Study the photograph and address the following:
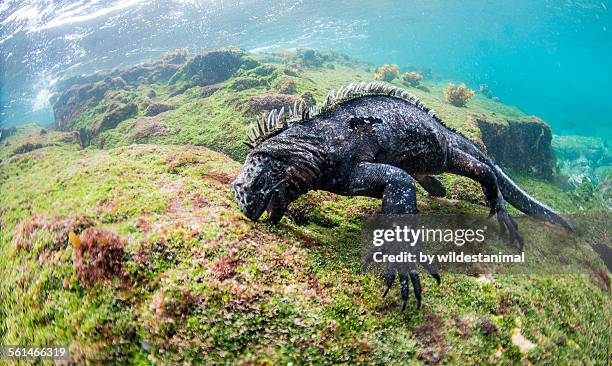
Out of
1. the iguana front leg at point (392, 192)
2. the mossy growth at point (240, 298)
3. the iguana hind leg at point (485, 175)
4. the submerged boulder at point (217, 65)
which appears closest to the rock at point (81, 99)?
the submerged boulder at point (217, 65)

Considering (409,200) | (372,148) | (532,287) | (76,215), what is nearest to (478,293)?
(532,287)

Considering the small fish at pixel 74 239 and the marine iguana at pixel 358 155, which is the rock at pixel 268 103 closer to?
the marine iguana at pixel 358 155

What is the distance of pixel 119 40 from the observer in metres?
34.9

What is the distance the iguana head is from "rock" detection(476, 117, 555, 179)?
10.9 m

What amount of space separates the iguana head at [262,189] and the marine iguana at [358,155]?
1cm

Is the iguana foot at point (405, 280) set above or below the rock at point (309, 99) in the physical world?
above

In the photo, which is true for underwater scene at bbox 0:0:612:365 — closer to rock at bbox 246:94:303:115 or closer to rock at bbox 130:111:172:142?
rock at bbox 246:94:303:115

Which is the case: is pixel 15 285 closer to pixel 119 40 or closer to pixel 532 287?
pixel 532 287

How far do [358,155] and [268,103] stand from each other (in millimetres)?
6537

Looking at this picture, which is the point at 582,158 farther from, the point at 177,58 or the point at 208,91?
the point at 177,58

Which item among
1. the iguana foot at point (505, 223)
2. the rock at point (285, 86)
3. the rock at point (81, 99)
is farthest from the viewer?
the rock at point (81, 99)

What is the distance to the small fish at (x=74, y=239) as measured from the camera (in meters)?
3.03

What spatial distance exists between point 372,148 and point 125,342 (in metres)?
3.36

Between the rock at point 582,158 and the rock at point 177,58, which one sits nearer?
the rock at point 582,158
